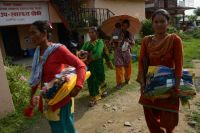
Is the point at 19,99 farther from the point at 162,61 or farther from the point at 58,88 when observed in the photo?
the point at 162,61

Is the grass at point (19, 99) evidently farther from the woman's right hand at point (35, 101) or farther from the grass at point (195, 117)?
the woman's right hand at point (35, 101)

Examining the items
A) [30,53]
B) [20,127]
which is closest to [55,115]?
[20,127]

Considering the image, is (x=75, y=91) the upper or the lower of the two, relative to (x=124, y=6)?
lower

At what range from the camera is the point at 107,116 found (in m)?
5.61

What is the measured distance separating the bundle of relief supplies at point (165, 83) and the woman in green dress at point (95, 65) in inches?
103

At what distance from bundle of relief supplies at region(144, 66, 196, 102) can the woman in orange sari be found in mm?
62

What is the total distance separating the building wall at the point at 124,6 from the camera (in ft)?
55.1

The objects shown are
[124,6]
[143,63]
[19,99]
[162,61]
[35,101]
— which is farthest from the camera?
[124,6]

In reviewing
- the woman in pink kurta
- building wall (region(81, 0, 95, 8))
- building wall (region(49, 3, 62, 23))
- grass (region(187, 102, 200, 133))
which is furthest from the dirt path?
building wall (region(81, 0, 95, 8))

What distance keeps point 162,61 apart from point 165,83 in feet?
0.82

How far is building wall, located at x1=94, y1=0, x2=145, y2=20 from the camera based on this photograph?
55.1ft

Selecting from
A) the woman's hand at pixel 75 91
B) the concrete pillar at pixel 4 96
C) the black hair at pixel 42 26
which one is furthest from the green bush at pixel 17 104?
the black hair at pixel 42 26

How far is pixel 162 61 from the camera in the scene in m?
3.49

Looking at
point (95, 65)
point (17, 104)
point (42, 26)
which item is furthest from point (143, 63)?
point (17, 104)
